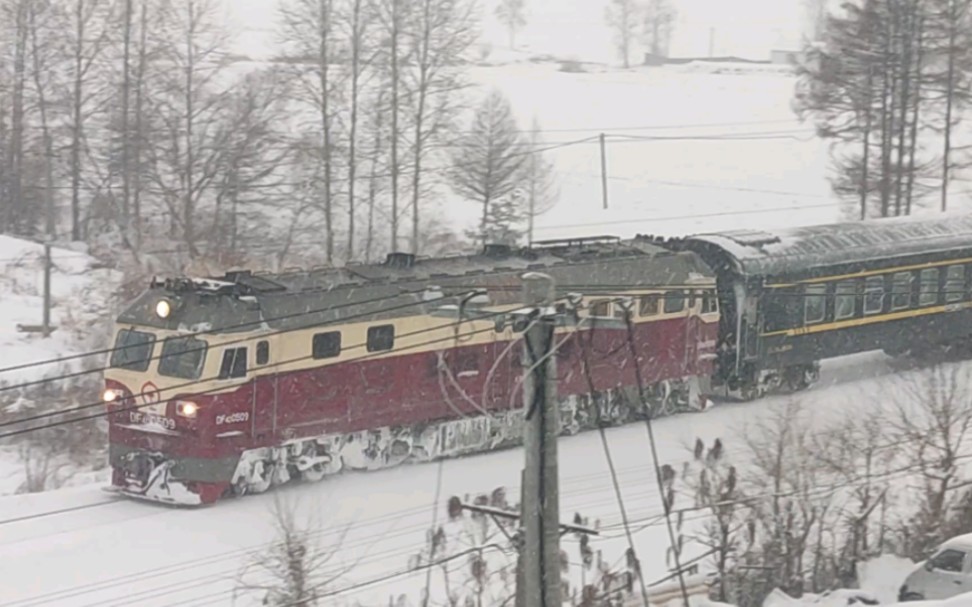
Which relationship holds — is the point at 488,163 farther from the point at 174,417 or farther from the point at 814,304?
the point at 174,417

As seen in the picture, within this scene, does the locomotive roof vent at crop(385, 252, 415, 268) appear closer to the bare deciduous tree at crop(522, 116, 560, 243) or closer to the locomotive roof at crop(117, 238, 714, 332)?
the locomotive roof at crop(117, 238, 714, 332)

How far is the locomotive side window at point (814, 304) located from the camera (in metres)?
25.5

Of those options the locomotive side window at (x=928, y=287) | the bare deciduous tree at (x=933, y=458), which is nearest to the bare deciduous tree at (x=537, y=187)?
the locomotive side window at (x=928, y=287)

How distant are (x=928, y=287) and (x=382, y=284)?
12448mm

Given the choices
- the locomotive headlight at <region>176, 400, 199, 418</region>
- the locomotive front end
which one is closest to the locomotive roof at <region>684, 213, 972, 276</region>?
the locomotive front end

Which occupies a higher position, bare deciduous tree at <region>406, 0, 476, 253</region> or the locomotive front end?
bare deciduous tree at <region>406, 0, 476, 253</region>

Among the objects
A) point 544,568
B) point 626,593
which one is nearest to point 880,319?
point 626,593

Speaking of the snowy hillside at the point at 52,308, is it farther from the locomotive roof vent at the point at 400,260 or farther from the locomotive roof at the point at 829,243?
the locomotive roof at the point at 829,243

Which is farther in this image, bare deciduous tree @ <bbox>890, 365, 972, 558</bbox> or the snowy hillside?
the snowy hillside

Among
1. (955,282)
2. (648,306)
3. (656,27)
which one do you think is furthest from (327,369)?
(656,27)

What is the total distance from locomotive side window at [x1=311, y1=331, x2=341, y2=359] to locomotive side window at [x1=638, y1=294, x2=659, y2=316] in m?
6.05

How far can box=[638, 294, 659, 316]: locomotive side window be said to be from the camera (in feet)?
78.1

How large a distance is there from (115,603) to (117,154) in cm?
2189

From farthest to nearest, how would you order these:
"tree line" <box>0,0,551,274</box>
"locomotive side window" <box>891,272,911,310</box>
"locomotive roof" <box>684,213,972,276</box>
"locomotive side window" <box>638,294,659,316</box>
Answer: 1. "tree line" <box>0,0,551,274</box>
2. "locomotive side window" <box>891,272,911,310</box>
3. "locomotive roof" <box>684,213,972,276</box>
4. "locomotive side window" <box>638,294,659,316</box>
